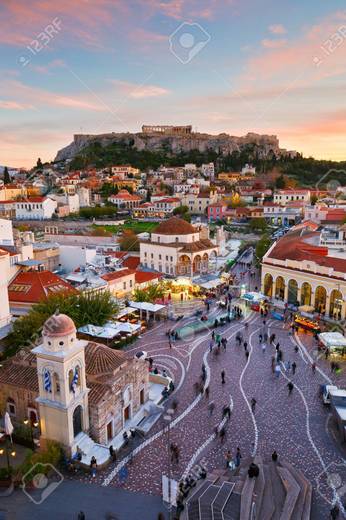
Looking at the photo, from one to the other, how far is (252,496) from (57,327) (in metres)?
7.69

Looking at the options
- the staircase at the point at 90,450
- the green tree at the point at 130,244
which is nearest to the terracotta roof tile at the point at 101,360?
the staircase at the point at 90,450

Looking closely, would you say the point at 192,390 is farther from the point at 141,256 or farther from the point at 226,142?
the point at 226,142

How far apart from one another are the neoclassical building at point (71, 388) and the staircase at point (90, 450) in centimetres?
4

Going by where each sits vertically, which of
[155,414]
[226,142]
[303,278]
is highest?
[226,142]

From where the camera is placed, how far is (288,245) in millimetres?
34938

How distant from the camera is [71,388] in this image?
13.4 meters

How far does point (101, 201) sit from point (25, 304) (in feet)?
233

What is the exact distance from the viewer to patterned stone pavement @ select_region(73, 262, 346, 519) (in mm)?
13109

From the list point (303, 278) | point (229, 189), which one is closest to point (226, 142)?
point (229, 189)

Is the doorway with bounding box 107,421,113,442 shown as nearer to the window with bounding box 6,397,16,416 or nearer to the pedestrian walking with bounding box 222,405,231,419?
the window with bounding box 6,397,16,416

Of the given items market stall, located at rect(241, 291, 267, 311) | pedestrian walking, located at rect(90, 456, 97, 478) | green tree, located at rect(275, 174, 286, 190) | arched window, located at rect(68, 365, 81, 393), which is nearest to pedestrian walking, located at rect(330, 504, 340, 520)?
pedestrian walking, located at rect(90, 456, 97, 478)

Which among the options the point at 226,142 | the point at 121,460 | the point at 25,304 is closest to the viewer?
the point at 121,460

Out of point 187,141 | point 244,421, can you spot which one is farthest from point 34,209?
point 187,141

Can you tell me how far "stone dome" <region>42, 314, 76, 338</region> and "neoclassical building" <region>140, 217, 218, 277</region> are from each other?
25649 millimetres
